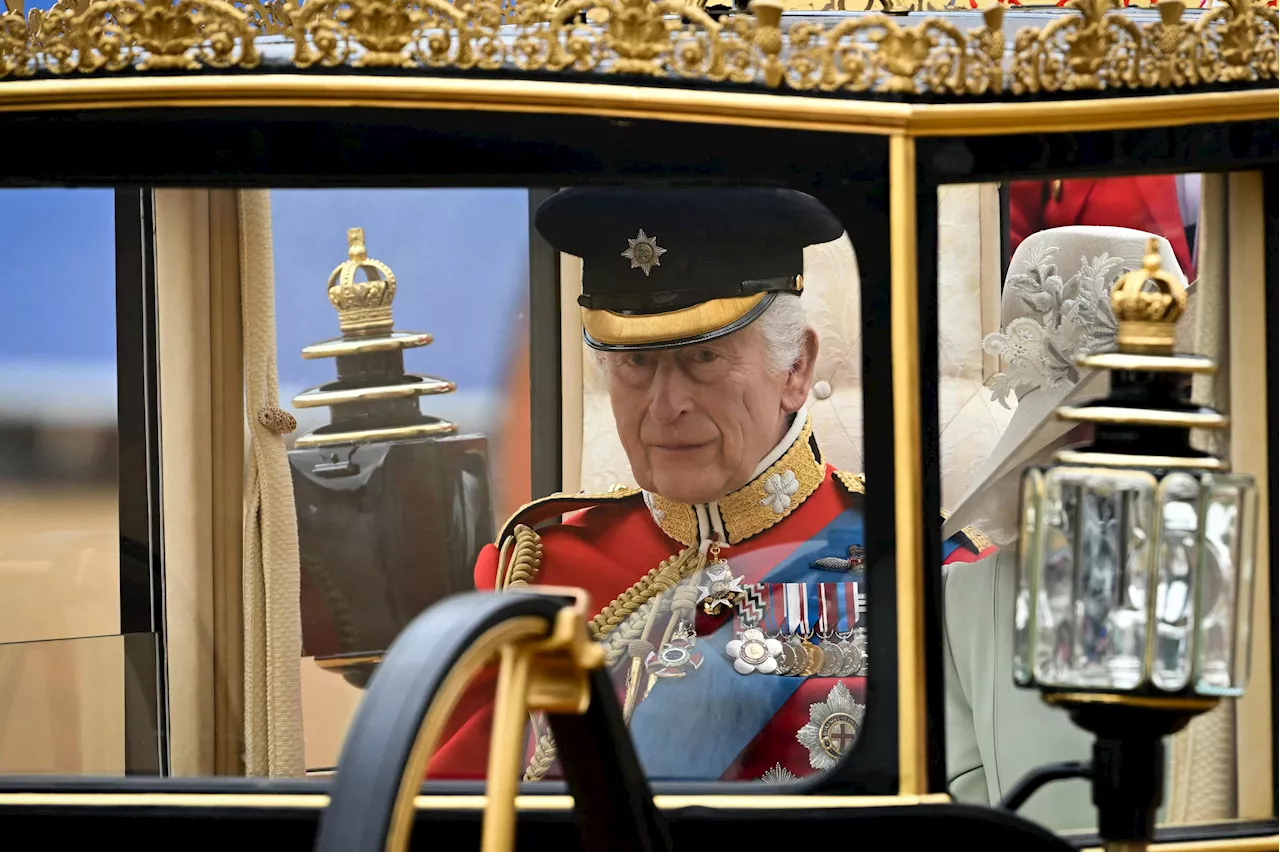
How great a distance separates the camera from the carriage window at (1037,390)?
70.4 inches

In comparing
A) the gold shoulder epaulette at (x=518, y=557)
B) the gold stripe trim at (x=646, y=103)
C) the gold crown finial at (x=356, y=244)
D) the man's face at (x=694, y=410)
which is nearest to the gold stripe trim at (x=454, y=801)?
the gold shoulder epaulette at (x=518, y=557)

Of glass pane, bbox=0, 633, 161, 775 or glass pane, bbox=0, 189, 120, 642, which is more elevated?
glass pane, bbox=0, 189, 120, 642

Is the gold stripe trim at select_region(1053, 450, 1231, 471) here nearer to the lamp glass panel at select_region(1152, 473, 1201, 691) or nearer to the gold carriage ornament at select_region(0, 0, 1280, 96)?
the lamp glass panel at select_region(1152, 473, 1201, 691)

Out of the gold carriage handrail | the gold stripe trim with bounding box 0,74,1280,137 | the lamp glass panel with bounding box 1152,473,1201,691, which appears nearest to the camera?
the gold carriage handrail

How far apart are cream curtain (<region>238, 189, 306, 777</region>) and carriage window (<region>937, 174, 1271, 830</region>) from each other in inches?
31.7

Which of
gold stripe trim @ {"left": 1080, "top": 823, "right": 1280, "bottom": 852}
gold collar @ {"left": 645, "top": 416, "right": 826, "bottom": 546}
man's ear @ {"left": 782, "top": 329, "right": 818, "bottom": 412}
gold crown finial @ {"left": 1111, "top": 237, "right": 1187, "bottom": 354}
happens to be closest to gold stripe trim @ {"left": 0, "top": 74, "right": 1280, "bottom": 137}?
man's ear @ {"left": 782, "top": 329, "right": 818, "bottom": 412}

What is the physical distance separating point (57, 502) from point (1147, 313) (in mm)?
1300

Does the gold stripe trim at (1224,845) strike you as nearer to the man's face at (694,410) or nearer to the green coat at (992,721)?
the green coat at (992,721)

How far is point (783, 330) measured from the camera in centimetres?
179

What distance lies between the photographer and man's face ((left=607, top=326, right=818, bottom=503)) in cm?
183

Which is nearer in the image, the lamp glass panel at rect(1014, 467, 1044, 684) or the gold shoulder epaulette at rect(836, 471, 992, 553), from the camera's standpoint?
the lamp glass panel at rect(1014, 467, 1044, 684)

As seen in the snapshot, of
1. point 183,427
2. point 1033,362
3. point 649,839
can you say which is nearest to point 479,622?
point 649,839

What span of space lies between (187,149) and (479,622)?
1013 millimetres

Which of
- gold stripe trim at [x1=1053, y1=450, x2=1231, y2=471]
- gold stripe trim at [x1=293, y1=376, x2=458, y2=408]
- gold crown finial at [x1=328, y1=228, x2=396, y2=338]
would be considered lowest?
gold stripe trim at [x1=1053, y1=450, x2=1231, y2=471]
